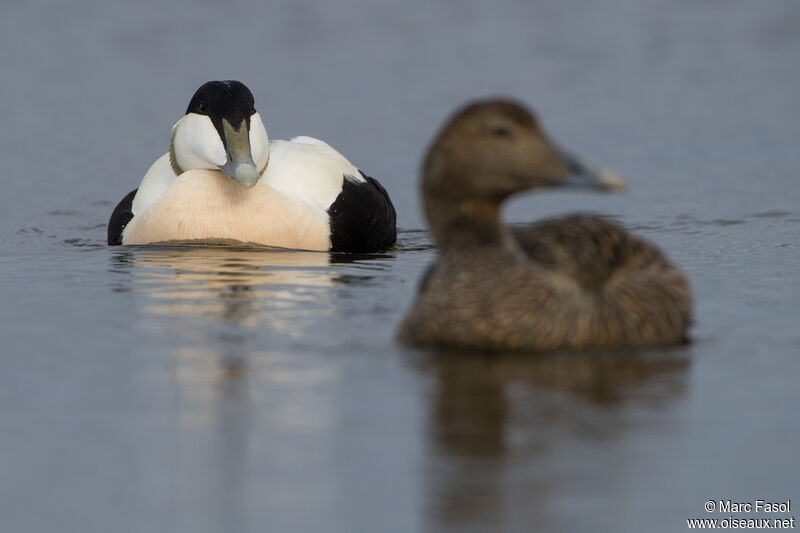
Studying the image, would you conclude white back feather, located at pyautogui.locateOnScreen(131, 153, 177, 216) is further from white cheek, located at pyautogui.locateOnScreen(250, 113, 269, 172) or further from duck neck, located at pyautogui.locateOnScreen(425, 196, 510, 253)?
duck neck, located at pyautogui.locateOnScreen(425, 196, 510, 253)

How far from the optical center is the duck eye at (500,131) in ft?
20.9

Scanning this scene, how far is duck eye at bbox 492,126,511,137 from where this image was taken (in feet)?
20.9

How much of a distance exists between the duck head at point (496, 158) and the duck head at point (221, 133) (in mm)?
3447

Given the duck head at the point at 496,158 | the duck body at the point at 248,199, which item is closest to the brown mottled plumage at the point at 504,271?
the duck head at the point at 496,158

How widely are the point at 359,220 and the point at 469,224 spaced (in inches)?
149

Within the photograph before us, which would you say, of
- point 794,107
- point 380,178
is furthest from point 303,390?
point 794,107

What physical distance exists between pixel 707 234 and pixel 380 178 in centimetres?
340

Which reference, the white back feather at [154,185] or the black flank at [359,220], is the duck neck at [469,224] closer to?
the black flank at [359,220]

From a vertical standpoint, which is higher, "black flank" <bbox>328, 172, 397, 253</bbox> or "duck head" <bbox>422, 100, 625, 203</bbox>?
"duck head" <bbox>422, 100, 625, 203</bbox>

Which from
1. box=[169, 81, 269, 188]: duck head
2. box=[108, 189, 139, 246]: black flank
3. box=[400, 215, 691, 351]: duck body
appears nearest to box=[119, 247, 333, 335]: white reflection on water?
box=[108, 189, 139, 246]: black flank

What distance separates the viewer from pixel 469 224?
21.2 feet

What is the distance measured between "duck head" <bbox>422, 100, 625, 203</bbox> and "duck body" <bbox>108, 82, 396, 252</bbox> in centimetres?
325

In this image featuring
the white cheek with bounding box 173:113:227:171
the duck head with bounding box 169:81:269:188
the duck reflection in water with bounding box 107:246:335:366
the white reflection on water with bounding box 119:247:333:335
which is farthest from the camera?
the white cheek with bounding box 173:113:227:171

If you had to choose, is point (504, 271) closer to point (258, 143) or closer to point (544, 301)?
point (544, 301)
